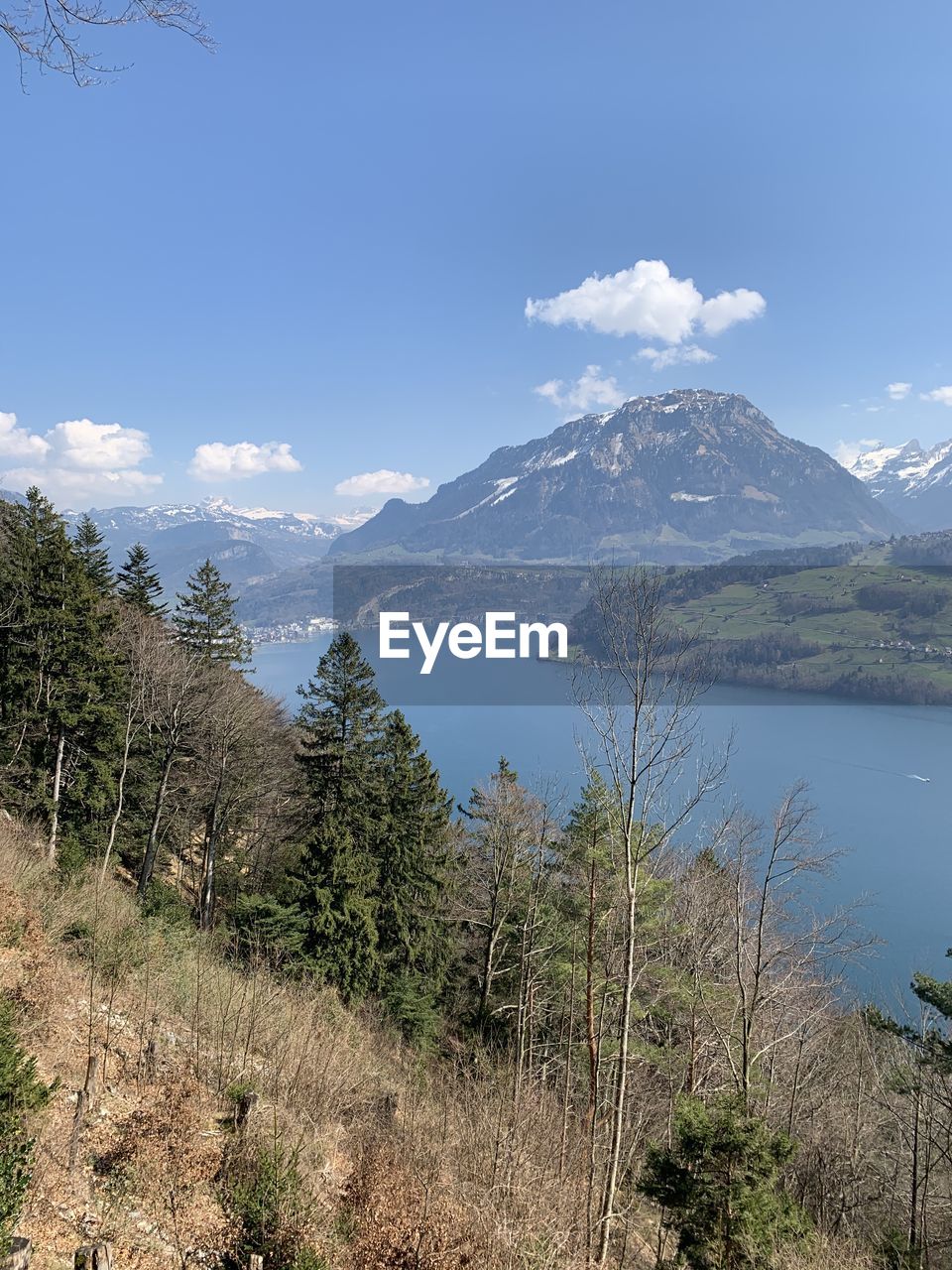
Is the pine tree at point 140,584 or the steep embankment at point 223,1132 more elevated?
the pine tree at point 140,584

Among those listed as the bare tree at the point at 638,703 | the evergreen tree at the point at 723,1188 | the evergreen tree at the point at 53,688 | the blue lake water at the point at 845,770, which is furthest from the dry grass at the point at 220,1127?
the blue lake water at the point at 845,770

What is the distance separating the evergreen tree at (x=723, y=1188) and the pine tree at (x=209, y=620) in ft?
68.7

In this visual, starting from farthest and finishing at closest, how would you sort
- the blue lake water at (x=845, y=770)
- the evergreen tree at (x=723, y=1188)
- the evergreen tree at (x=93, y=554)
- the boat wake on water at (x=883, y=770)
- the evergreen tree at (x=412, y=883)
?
the boat wake on water at (x=883, y=770), the blue lake water at (x=845, y=770), the evergreen tree at (x=93, y=554), the evergreen tree at (x=412, y=883), the evergreen tree at (x=723, y=1188)

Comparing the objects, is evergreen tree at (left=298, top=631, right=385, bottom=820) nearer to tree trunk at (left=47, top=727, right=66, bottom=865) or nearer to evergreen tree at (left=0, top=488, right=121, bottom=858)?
evergreen tree at (left=0, top=488, right=121, bottom=858)

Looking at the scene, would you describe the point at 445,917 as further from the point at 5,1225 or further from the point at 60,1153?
the point at 5,1225

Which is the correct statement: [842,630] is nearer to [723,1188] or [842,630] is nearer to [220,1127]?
[723,1188]

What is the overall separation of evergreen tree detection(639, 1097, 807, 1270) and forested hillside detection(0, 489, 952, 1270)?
0.03 m

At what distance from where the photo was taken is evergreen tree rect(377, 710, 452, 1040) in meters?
15.1

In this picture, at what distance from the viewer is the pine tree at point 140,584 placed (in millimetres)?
24484

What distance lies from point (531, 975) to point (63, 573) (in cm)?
1424

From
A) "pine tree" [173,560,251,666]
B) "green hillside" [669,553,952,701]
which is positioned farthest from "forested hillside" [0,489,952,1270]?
"green hillside" [669,553,952,701]

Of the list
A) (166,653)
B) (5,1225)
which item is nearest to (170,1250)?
(5,1225)

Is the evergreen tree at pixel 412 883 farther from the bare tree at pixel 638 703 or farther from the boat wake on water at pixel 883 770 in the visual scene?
the boat wake on water at pixel 883 770

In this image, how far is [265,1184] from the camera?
16.9 feet
